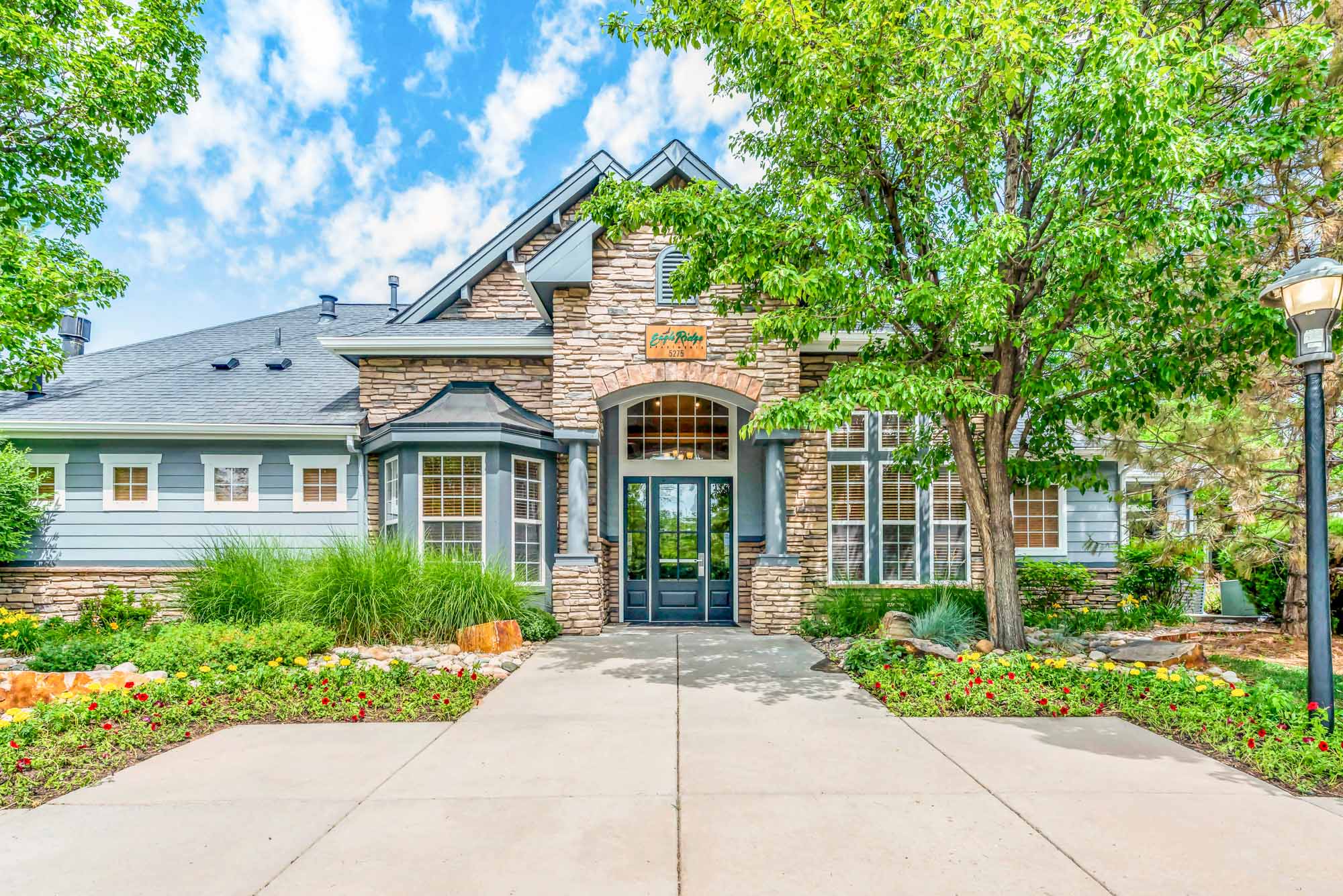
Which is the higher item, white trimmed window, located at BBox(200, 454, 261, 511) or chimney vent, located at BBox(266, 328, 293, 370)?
chimney vent, located at BBox(266, 328, 293, 370)

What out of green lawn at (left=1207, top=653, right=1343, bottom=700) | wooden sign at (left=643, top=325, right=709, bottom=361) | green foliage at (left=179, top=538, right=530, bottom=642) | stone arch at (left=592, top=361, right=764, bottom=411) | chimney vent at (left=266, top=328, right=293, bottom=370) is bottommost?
green lawn at (left=1207, top=653, right=1343, bottom=700)

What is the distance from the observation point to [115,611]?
9750mm

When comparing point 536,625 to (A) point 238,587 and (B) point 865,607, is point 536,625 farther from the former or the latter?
(B) point 865,607

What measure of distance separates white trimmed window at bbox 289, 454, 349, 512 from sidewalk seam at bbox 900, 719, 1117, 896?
9.09 m

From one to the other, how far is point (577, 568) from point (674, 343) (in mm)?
3379

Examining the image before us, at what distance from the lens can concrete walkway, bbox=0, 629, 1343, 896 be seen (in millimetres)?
3121

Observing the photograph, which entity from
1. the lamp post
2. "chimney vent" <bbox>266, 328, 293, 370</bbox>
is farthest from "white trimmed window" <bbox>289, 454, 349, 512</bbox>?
the lamp post

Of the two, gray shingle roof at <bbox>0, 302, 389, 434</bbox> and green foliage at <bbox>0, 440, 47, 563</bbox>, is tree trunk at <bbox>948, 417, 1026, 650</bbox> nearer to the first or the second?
gray shingle roof at <bbox>0, 302, 389, 434</bbox>

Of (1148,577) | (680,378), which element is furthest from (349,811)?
(1148,577)

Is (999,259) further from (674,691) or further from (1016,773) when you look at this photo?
(674,691)

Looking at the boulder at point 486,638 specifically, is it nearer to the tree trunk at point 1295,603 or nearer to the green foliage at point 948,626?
the green foliage at point 948,626

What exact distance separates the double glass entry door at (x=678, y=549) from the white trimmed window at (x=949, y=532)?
3186 mm

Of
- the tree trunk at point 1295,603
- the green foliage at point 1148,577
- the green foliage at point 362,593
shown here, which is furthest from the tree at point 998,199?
the green foliage at point 1148,577

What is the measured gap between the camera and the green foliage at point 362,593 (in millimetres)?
8297
